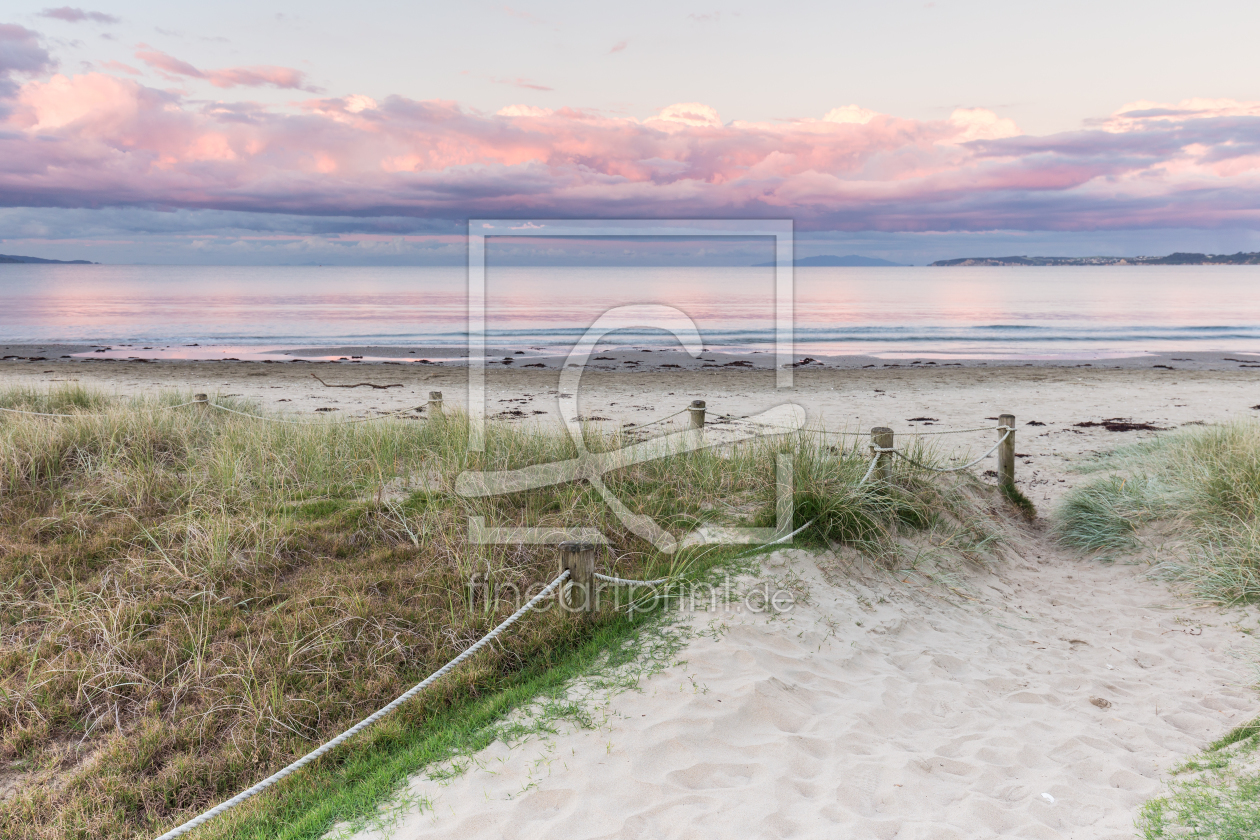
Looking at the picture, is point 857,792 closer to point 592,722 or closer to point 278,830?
point 592,722

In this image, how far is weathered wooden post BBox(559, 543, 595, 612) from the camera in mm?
4770

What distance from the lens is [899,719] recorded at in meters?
4.19

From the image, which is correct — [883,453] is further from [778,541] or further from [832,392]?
[832,392]

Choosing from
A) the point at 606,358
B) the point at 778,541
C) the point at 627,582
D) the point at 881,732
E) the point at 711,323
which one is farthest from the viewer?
the point at 711,323

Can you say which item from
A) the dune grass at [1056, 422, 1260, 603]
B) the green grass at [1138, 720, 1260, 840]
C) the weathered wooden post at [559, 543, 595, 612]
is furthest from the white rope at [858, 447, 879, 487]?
the green grass at [1138, 720, 1260, 840]

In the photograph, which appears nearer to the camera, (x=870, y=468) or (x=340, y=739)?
(x=340, y=739)

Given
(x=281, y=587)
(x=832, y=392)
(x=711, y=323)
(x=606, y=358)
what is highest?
(x=711, y=323)

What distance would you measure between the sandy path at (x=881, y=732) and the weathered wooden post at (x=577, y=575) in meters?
0.75

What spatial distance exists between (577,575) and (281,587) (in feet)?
7.09

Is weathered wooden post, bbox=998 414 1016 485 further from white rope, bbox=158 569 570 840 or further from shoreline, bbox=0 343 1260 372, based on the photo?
shoreline, bbox=0 343 1260 372

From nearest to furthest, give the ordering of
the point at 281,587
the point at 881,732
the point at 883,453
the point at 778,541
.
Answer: the point at 881,732
the point at 281,587
the point at 778,541
the point at 883,453

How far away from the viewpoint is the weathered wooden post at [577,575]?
4770mm

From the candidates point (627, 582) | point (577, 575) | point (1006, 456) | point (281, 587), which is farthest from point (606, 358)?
point (577, 575)

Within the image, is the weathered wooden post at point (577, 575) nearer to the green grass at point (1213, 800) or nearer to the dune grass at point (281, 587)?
the dune grass at point (281, 587)
